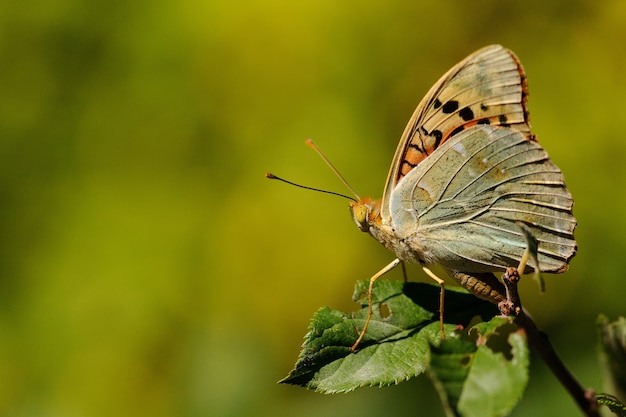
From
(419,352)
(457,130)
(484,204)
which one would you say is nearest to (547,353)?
(419,352)

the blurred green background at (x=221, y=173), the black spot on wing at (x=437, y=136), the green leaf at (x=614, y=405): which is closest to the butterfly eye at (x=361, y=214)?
the black spot on wing at (x=437, y=136)

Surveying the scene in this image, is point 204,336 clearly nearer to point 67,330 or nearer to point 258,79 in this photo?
point 67,330

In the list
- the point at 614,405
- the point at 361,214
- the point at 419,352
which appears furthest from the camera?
the point at 361,214

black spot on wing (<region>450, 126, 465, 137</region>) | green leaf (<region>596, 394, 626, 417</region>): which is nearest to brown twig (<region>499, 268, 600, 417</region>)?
green leaf (<region>596, 394, 626, 417</region>)

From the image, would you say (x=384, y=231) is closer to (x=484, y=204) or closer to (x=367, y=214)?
(x=367, y=214)

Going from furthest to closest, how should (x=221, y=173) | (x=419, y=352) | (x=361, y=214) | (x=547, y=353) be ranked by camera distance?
(x=221, y=173)
(x=361, y=214)
(x=419, y=352)
(x=547, y=353)

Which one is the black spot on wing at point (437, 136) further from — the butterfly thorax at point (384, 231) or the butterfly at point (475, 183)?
the butterfly thorax at point (384, 231)
